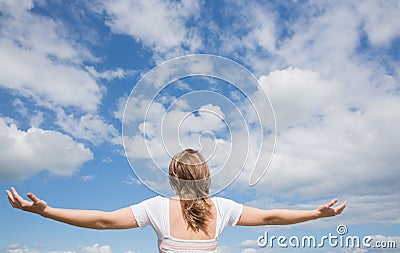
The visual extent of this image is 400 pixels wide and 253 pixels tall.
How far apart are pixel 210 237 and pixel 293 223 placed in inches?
60.7

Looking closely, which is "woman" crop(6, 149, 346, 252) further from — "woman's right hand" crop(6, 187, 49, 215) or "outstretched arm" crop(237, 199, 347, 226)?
"outstretched arm" crop(237, 199, 347, 226)

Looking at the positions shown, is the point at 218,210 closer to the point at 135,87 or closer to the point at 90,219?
the point at 90,219

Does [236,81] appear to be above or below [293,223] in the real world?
above

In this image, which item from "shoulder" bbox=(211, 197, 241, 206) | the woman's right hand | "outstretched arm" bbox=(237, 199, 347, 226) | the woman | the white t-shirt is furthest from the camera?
"outstretched arm" bbox=(237, 199, 347, 226)

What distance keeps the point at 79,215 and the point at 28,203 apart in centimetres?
72

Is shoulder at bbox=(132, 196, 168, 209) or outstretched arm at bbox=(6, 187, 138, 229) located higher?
shoulder at bbox=(132, 196, 168, 209)

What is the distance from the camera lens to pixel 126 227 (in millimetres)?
6297

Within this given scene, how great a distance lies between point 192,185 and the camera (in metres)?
6.38

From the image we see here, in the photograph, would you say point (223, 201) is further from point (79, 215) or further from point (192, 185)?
point (79, 215)

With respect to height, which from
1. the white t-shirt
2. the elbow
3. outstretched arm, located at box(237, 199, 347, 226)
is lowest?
the elbow

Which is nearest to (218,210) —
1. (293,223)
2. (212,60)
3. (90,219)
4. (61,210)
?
(293,223)

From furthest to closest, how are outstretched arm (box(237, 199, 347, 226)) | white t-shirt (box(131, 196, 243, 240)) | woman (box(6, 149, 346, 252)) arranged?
outstretched arm (box(237, 199, 347, 226)), white t-shirt (box(131, 196, 243, 240)), woman (box(6, 149, 346, 252))

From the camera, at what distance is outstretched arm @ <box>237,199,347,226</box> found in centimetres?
675

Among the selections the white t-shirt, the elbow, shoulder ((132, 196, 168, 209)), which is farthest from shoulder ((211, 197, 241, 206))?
the elbow
